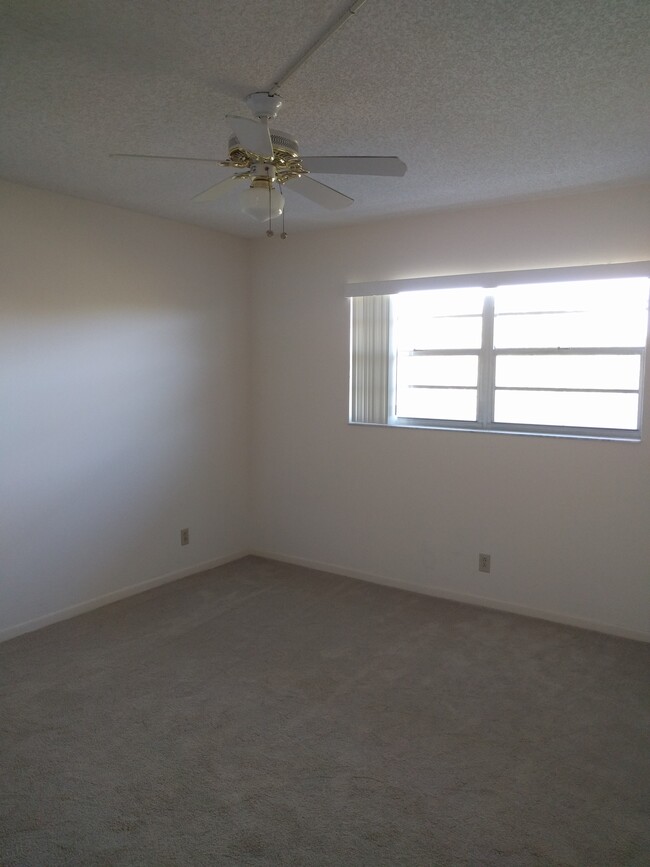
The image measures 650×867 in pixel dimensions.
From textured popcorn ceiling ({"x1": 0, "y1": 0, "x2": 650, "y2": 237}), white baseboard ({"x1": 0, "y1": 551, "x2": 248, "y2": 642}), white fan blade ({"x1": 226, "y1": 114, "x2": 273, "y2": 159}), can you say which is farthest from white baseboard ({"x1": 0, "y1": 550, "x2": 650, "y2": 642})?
white fan blade ({"x1": 226, "y1": 114, "x2": 273, "y2": 159})

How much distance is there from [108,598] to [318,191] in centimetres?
298

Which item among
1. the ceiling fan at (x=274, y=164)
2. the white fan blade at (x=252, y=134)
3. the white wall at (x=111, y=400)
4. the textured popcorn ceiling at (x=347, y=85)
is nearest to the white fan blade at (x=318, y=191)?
the ceiling fan at (x=274, y=164)

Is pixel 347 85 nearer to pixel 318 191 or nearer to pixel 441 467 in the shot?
pixel 318 191

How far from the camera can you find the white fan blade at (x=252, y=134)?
1.75m

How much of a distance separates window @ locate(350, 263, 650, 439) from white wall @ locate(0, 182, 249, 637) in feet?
3.70

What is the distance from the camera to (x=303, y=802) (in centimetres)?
220

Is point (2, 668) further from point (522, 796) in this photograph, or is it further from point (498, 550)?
point (498, 550)

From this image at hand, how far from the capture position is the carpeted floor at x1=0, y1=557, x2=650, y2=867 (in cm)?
202

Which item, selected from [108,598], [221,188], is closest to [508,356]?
[221,188]

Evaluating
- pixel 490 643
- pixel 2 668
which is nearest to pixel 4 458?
pixel 2 668

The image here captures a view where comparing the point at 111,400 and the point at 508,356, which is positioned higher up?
the point at 508,356

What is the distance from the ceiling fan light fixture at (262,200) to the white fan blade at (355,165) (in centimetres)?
15

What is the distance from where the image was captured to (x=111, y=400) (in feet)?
13.2

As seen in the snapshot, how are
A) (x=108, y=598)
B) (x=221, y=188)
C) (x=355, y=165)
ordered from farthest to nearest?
(x=108, y=598) → (x=221, y=188) → (x=355, y=165)
